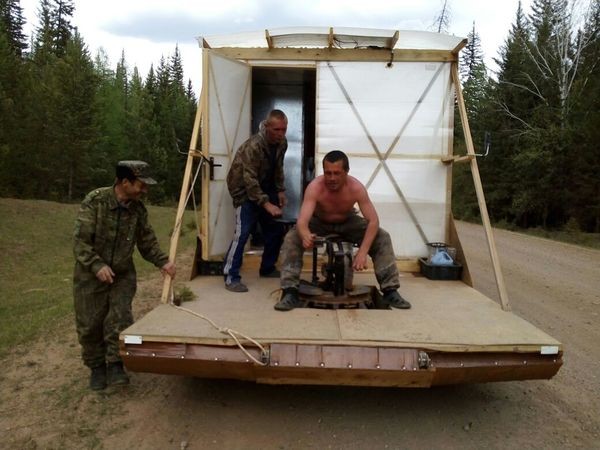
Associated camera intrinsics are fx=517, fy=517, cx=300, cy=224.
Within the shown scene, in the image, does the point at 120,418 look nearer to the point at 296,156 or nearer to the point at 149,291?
the point at 149,291

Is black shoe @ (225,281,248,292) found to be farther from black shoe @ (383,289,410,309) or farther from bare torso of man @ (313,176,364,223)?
black shoe @ (383,289,410,309)

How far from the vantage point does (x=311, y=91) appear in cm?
851

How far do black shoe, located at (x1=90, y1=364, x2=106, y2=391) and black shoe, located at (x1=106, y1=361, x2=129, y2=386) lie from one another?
4 cm


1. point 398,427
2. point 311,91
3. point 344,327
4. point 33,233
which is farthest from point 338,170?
point 33,233

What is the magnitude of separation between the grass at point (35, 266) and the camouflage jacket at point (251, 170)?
266 cm

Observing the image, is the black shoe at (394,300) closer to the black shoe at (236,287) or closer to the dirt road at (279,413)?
the dirt road at (279,413)

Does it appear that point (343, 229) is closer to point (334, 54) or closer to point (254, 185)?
point (254, 185)

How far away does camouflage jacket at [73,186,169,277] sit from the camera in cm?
379

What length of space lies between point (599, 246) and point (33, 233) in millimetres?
15583

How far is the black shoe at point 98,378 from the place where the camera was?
401 centimetres

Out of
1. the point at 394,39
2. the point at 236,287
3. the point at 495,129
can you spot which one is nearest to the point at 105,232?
the point at 236,287

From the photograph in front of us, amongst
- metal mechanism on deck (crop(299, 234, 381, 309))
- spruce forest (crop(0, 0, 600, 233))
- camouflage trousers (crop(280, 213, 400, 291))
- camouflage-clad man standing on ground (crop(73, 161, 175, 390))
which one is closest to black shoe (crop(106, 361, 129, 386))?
camouflage-clad man standing on ground (crop(73, 161, 175, 390))

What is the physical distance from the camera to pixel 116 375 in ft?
13.3

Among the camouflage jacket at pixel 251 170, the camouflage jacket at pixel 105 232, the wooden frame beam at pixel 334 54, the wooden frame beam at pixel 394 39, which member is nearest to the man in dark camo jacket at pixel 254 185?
the camouflage jacket at pixel 251 170
